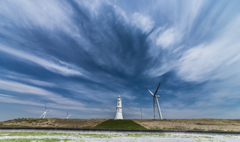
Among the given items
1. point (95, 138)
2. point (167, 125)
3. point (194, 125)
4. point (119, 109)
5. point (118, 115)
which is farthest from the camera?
point (119, 109)

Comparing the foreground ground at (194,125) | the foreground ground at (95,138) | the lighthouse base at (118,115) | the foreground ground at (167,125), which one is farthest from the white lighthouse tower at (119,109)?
the foreground ground at (95,138)

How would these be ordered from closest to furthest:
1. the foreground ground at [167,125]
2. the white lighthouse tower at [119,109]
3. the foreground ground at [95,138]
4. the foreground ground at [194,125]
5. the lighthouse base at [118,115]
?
the foreground ground at [95,138]
the foreground ground at [194,125]
the foreground ground at [167,125]
the lighthouse base at [118,115]
the white lighthouse tower at [119,109]

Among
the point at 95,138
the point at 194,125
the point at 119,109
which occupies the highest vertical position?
the point at 119,109

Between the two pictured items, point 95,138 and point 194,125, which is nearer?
point 95,138

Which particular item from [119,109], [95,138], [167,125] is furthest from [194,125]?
[95,138]

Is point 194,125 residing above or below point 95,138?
below

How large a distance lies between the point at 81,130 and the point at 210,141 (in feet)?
77.1

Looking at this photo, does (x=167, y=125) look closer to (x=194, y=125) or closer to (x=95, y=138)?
(x=194, y=125)

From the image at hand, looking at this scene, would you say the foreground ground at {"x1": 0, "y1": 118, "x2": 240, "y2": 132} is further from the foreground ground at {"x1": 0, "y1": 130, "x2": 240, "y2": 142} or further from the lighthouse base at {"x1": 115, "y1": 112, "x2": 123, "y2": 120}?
the foreground ground at {"x1": 0, "y1": 130, "x2": 240, "y2": 142}

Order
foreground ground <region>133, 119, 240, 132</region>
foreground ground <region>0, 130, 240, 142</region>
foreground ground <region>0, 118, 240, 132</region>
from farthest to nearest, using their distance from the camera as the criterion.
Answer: foreground ground <region>0, 118, 240, 132</region>
foreground ground <region>133, 119, 240, 132</region>
foreground ground <region>0, 130, 240, 142</region>

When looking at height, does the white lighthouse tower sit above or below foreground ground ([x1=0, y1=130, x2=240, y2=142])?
above

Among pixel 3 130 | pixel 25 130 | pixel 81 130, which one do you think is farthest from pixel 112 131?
pixel 3 130

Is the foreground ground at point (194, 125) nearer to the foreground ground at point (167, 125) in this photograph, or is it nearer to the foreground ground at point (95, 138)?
the foreground ground at point (167, 125)

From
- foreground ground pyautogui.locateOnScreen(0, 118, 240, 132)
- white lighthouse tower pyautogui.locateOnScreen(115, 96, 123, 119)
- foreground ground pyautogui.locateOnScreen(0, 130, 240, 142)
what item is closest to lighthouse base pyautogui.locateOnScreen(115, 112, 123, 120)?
white lighthouse tower pyautogui.locateOnScreen(115, 96, 123, 119)
